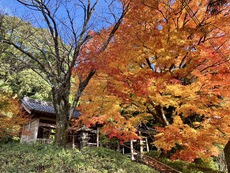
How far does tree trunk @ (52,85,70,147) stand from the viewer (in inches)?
293

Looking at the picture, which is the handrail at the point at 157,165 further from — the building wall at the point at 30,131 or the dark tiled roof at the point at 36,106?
the building wall at the point at 30,131

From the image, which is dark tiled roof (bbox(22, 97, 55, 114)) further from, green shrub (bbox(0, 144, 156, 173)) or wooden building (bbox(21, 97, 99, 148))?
green shrub (bbox(0, 144, 156, 173))

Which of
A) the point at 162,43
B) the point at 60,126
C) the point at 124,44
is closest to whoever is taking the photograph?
the point at 60,126

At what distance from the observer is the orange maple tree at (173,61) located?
8023 millimetres

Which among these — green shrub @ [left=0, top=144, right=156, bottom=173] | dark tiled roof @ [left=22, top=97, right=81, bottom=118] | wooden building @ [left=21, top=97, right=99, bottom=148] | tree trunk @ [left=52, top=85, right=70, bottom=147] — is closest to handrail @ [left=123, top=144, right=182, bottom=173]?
wooden building @ [left=21, top=97, right=99, bottom=148]

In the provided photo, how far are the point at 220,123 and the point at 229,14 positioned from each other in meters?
4.57

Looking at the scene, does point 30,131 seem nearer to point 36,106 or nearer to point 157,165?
point 36,106

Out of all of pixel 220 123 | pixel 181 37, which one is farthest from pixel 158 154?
pixel 181 37

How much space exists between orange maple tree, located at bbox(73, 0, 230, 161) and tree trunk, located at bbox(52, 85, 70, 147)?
1.78 m

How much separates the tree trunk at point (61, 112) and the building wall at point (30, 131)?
743 centimetres

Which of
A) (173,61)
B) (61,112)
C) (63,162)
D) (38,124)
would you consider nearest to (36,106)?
(38,124)

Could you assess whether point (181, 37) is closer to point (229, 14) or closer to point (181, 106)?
point (229, 14)

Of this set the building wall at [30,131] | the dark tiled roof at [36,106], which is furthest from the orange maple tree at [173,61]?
the building wall at [30,131]

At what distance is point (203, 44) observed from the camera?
858 cm
